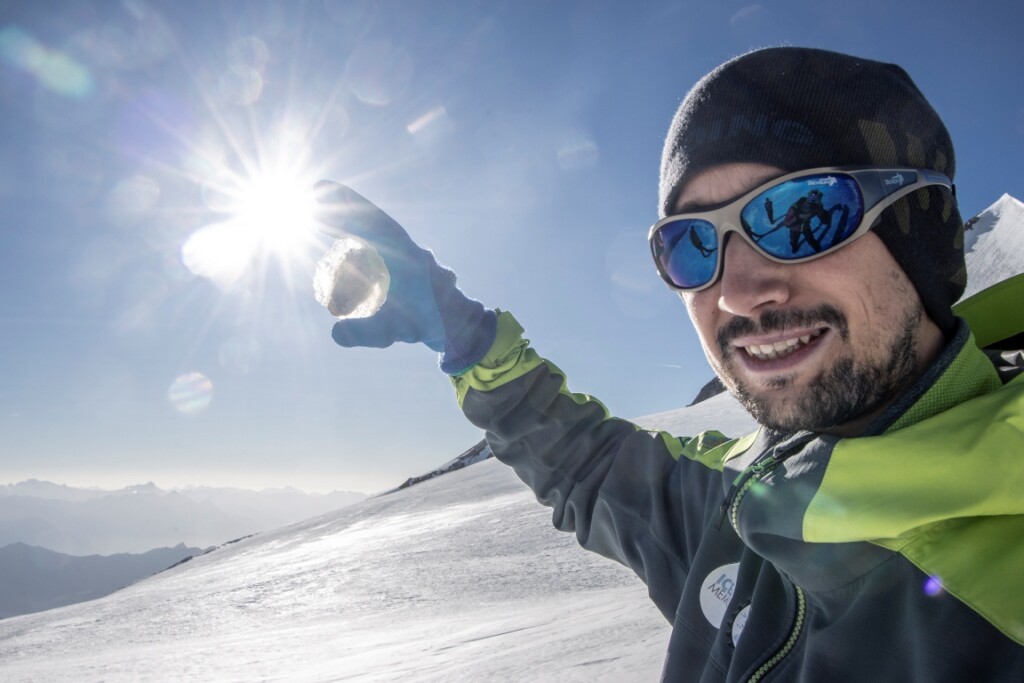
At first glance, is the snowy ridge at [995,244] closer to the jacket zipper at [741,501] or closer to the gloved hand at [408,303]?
the gloved hand at [408,303]

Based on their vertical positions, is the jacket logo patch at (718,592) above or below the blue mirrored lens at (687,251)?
below

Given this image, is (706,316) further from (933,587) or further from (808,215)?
(933,587)

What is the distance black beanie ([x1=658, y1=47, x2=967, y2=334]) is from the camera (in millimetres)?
1444

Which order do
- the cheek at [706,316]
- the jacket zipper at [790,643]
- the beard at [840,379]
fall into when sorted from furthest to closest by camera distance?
the cheek at [706,316] → the beard at [840,379] → the jacket zipper at [790,643]

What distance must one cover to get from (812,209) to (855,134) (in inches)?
9.6

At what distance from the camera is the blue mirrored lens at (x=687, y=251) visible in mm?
1591

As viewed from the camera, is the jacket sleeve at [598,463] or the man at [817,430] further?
the jacket sleeve at [598,463]

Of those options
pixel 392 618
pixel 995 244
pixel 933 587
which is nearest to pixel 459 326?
pixel 933 587

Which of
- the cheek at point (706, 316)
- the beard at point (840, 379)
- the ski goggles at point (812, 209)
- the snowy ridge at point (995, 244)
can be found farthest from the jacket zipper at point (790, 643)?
the snowy ridge at point (995, 244)

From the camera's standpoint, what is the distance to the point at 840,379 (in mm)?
1314

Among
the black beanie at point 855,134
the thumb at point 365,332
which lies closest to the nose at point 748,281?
the black beanie at point 855,134

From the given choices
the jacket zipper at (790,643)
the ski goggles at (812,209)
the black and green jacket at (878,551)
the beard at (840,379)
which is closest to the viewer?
the black and green jacket at (878,551)

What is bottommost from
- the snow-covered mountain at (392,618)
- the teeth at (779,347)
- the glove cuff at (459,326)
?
the snow-covered mountain at (392,618)

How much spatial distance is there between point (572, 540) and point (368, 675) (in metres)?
2.92
